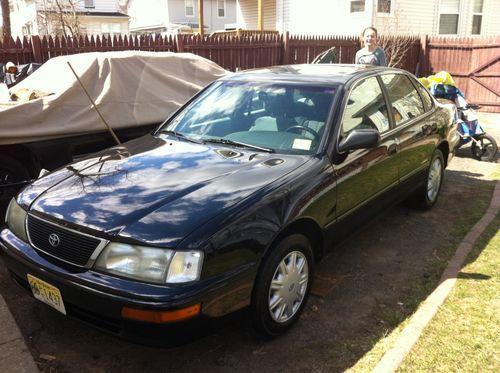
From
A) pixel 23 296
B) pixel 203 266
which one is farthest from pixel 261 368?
pixel 23 296

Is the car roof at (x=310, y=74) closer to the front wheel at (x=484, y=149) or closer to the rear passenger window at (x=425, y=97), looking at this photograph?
A: the rear passenger window at (x=425, y=97)

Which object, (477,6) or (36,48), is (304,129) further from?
(477,6)

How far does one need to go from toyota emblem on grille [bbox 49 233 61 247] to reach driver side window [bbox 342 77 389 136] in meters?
2.17

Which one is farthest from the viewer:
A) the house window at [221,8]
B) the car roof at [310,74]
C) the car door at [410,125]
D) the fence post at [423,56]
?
the house window at [221,8]

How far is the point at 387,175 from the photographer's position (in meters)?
4.25

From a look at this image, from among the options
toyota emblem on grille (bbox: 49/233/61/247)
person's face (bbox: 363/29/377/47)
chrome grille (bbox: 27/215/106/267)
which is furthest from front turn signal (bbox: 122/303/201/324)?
person's face (bbox: 363/29/377/47)

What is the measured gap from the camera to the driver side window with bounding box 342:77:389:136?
3.81m

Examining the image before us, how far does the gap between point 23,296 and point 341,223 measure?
2.51 meters

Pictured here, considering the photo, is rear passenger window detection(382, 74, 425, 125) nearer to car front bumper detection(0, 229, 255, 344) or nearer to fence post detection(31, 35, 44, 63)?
car front bumper detection(0, 229, 255, 344)

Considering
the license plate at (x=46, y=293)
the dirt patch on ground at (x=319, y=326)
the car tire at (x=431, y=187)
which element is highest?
the license plate at (x=46, y=293)

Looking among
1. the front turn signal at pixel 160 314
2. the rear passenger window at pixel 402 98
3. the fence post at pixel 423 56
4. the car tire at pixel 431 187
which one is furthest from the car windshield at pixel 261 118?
the fence post at pixel 423 56

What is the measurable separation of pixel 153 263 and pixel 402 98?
3361mm

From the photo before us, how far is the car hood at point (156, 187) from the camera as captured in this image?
2622 mm

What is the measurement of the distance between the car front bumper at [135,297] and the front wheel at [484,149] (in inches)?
258
